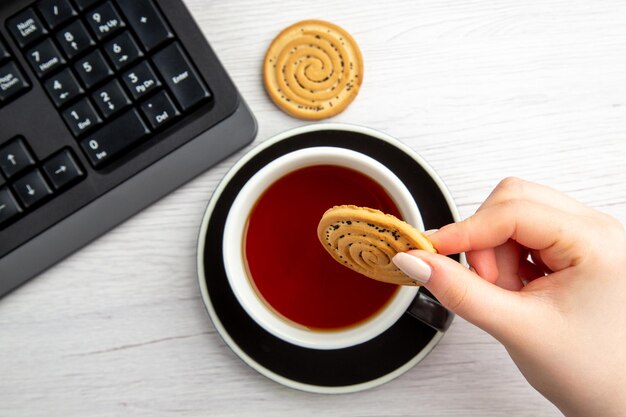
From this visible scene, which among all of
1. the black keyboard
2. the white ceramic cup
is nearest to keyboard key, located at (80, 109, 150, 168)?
the black keyboard

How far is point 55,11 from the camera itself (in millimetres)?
506

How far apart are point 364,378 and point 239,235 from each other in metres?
0.18

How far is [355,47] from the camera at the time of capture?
589 mm

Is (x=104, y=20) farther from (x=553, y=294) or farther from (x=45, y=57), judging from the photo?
(x=553, y=294)

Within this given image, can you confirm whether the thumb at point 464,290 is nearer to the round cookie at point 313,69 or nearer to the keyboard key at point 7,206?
the round cookie at point 313,69

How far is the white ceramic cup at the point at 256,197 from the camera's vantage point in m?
0.51

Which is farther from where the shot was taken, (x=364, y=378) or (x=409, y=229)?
(x=364, y=378)

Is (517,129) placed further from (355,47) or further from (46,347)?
(46,347)

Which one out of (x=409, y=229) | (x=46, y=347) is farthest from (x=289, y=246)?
(x=46, y=347)

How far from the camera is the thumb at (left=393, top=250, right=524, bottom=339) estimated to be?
434mm

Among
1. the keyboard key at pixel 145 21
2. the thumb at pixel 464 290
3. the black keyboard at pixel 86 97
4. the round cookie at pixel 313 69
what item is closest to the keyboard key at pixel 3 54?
the black keyboard at pixel 86 97

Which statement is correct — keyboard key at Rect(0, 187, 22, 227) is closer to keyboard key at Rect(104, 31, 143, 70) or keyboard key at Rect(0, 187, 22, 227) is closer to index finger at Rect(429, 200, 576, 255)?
keyboard key at Rect(104, 31, 143, 70)

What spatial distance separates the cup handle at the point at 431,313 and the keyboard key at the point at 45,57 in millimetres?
384

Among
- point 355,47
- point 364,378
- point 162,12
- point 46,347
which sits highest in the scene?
point 162,12
